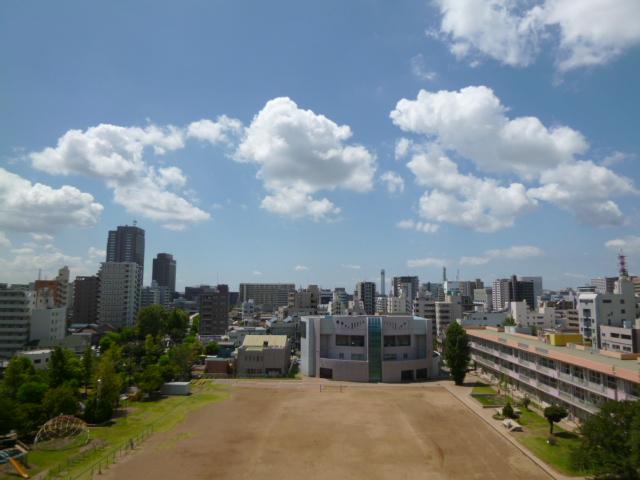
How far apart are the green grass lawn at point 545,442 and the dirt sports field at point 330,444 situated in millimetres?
1686

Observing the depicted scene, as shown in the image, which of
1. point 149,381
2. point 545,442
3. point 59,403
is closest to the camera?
point 545,442

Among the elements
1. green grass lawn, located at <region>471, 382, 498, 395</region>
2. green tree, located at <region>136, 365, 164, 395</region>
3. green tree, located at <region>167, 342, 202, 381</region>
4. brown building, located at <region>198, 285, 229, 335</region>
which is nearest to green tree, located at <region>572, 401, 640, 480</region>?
green grass lawn, located at <region>471, 382, 498, 395</region>

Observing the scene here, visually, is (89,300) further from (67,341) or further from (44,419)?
(44,419)

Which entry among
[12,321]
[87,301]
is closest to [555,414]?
[12,321]

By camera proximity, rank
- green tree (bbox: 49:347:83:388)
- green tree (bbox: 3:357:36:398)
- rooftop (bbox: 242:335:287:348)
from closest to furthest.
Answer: green tree (bbox: 3:357:36:398) < green tree (bbox: 49:347:83:388) < rooftop (bbox: 242:335:287:348)

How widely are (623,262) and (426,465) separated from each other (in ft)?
437

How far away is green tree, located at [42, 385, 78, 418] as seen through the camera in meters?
42.9

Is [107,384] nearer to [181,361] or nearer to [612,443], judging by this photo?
[181,361]

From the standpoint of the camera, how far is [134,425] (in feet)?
153

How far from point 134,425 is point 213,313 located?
3360 inches

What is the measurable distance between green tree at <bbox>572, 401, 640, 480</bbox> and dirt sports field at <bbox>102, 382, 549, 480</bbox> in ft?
17.6

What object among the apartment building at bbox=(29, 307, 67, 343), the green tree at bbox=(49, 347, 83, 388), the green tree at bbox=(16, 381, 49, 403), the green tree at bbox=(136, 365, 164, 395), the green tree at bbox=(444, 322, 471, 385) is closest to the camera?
the green tree at bbox=(16, 381, 49, 403)

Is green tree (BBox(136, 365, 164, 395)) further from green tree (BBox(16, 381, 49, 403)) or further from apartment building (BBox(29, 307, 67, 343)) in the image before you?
apartment building (BBox(29, 307, 67, 343))

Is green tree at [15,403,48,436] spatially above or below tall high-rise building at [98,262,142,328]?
below
